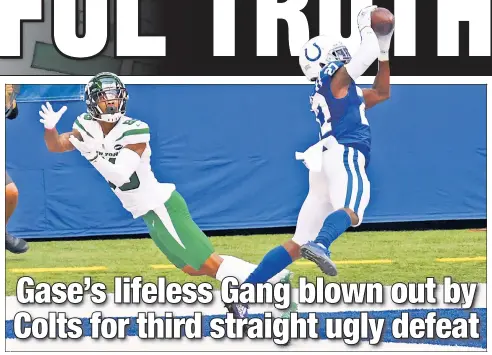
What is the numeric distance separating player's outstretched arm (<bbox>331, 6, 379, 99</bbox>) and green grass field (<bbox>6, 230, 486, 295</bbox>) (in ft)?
5.67

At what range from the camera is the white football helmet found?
5.75 m

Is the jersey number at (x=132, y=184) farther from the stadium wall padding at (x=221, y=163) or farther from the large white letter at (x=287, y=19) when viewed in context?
the stadium wall padding at (x=221, y=163)

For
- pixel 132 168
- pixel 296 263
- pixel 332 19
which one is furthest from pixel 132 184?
pixel 296 263

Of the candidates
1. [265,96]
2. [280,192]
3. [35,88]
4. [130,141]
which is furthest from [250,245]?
[130,141]

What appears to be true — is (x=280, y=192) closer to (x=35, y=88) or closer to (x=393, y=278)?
(x=393, y=278)

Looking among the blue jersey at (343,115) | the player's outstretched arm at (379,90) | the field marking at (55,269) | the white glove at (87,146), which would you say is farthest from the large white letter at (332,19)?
the field marking at (55,269)

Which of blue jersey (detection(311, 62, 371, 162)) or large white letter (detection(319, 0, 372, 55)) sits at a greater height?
large white letter (detection(319, 0, 372, 55))

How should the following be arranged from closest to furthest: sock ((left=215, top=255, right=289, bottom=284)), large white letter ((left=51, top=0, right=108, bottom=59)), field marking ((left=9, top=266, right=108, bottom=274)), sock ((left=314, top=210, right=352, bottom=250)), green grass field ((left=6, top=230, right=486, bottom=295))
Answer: sock ((left=314, top=210, right=352, bottom=250)), sock ((left=215, top=255, right=289, bottom=284)), large white letter ((left=51, top=0, right=108, bottom=59)), green grass field ((left=6, top=230, right=486, bottom=295)), field marking ((left=9, top=266, right=108, bottom=274))

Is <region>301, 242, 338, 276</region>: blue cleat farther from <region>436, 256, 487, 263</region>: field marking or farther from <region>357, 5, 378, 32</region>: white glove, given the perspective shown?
<region>436, 256, 487, 263</region>: field marking

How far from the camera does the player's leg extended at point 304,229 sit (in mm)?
5734

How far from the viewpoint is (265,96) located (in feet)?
25.0

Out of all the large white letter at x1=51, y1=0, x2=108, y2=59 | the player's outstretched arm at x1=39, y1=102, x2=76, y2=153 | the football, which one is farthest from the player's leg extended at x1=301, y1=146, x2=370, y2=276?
the large white letter at x1=51, y1=0, x2=108, y2=59

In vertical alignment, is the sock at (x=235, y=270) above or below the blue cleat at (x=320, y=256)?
below

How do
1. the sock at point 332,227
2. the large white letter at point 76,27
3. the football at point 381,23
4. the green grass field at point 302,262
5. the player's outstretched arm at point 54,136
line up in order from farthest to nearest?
the green grass field at point 302,262, the large white letter at point 76,27, the player's outstretched arm at point 54,136, the football at point 381,23, the sock at point 332,227
